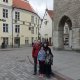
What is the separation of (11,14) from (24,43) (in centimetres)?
801

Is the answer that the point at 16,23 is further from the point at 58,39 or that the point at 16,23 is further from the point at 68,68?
the point at 68,68

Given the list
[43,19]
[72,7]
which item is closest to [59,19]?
[72,7]

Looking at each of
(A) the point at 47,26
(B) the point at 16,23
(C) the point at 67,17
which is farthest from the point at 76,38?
(A) the point at 47,26

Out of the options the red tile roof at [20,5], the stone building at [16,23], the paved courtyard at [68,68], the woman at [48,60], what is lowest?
the paved courtyard at [68,68]

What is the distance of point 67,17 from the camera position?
3547 cm

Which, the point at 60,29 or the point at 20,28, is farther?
the point at 20,28

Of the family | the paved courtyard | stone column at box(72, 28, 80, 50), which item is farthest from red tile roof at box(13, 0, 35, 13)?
the family

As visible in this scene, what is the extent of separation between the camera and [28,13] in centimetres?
6412

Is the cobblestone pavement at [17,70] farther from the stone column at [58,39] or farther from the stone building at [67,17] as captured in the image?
the stone column at [58,39]

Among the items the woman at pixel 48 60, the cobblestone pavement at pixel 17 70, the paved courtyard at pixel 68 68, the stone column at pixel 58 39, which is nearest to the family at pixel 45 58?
the woman at pixel 48 60

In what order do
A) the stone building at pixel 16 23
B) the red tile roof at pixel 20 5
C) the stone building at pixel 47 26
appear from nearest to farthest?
the stone building at pixel 16 23
the red tile roof at pixel 20 5
the stone building at pixel 47 26

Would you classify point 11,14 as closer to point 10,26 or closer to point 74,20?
point 10,26

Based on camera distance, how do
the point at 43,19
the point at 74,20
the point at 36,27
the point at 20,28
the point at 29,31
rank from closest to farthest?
1. the point at 74,20
2. the point at 20,28
3. the point at 29,31
4. the point at 36,27
5. the point at 43,19

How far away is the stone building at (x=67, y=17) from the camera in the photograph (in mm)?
32281
